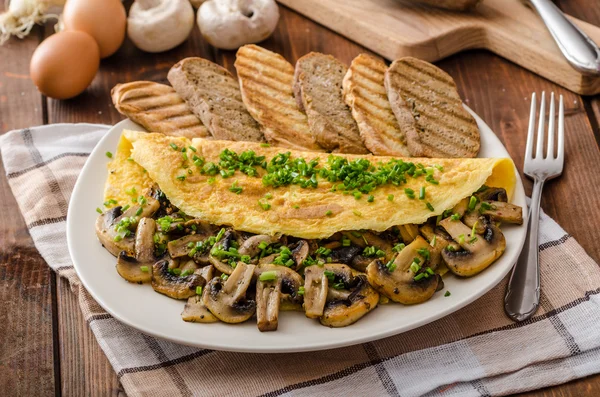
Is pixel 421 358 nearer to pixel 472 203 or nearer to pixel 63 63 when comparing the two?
pixel 472 203

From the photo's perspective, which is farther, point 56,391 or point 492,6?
point 492,6

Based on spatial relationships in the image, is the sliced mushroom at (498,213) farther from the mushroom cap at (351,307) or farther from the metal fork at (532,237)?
the mushroom cap at (351,307)

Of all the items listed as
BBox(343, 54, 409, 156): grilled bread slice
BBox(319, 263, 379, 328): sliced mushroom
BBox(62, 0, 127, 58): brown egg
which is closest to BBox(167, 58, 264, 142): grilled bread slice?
BBox(343, 54, 409, 156): grilled bread slice

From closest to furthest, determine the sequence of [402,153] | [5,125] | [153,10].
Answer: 1. [402,153]
2. [5,125]
3. [153,10]

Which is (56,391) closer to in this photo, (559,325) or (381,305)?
(381,305)

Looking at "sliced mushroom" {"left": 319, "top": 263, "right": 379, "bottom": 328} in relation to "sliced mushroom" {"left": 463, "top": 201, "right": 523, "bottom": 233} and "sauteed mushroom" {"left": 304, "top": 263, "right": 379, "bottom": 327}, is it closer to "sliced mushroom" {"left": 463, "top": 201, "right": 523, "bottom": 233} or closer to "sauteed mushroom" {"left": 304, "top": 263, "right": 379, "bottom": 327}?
"sauteed mushroom" {"left": 304, "top": 263, "right": 379, "bottom": 327}

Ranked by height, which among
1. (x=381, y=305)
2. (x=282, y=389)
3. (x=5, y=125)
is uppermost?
(x=381, y=305)

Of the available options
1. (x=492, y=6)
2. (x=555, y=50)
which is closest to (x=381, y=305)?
(x=555, y=50)

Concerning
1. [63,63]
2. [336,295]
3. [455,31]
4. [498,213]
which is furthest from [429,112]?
[63,63]
